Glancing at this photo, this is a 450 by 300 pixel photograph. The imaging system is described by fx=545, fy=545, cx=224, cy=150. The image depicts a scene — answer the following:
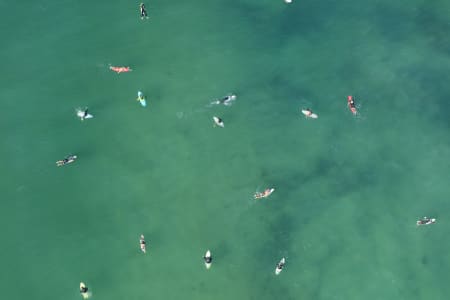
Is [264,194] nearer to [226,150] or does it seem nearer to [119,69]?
[226,150]

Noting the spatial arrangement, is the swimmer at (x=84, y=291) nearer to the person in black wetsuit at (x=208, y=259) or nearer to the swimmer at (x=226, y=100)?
the person in black wetsuit at (x=208, y=259)

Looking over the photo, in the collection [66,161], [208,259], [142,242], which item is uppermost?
[66,161]

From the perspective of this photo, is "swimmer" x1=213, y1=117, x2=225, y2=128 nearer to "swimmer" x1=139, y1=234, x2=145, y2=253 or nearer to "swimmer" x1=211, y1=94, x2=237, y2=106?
"swimmer" x1=211, y1=94, x2=237, y2=106

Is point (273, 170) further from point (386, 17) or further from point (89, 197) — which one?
point (386, 17)

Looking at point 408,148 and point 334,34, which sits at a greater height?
point 334,34

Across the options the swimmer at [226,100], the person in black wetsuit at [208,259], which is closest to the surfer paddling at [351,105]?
the swimmer at [226,100]

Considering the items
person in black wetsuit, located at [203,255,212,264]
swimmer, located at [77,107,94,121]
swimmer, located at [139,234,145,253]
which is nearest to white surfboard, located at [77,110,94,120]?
swimmer, located at [77,107,94,121]

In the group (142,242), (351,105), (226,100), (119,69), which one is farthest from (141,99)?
(351,105)

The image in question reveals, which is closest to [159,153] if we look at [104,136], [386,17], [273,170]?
[104,136]
